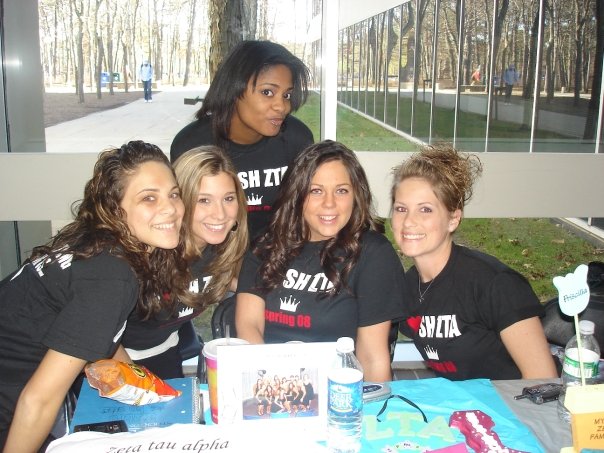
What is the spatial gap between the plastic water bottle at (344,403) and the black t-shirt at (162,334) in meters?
0.89

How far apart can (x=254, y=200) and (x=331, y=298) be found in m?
0.83

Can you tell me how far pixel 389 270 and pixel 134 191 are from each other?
898 mm

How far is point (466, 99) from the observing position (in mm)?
3543

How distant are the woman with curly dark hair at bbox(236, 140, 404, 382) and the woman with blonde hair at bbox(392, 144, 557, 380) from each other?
0.34 ft

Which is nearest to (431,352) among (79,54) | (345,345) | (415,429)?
(415,429)

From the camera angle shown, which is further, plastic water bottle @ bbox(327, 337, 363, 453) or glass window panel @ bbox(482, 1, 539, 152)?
glass window panel @ bbox(482, 1, 539, 152)

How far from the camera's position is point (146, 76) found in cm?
353

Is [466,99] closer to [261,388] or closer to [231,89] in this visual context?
[231,89]

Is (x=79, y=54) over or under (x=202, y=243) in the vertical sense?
over

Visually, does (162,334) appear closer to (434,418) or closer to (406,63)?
(434,418)

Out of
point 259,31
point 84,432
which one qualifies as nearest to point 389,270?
point 84,432

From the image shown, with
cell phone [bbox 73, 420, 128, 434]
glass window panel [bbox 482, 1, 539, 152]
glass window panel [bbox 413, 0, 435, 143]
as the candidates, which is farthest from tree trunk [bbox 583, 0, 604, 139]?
cell phone [bbox 73, 420, 128, 434]

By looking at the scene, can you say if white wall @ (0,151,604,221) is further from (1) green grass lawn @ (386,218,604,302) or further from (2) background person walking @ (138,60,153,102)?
(2) background person walking @ (138,60,153,102)

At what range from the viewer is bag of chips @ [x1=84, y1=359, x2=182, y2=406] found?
139 cm
